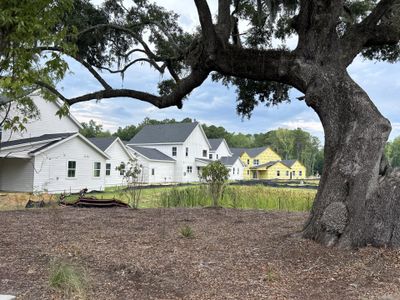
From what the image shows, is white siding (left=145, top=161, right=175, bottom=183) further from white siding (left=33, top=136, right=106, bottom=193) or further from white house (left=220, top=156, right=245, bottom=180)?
white siding (left=33, top=136, right=106, bottom=193)

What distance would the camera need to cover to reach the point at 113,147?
→ 2967cm

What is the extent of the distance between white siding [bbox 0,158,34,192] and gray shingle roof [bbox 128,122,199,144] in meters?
18.6

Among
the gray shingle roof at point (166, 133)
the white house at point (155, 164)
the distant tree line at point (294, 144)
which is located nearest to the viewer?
the white house at point (155, 164)

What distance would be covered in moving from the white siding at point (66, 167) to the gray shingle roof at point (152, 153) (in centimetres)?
1019

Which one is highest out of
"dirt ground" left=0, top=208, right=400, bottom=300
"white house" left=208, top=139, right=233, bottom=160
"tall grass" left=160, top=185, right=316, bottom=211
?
"white house" left=208, top=139, right=233, bottom=160

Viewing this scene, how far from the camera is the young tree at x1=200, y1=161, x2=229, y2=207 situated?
10.2 metres

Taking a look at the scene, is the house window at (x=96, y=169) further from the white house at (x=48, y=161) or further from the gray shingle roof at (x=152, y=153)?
the gray shingle roof at (x=152, y=153)

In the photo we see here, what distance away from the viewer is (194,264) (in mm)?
4148

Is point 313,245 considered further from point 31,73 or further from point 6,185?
point 6,185

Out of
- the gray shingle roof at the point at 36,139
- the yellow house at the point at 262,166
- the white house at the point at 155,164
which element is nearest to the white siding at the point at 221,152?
the white house at the point at 155,164

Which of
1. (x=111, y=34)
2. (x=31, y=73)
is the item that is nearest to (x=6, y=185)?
(x=111, y=34)

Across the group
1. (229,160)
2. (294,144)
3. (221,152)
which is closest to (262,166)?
(229,160)

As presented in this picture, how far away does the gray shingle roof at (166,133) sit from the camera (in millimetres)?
38906

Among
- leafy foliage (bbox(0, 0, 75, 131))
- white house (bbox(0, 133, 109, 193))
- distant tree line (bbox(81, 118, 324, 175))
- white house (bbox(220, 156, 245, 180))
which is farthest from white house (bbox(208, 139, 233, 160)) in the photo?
leafy foliage (bbox(0, 0, 75, 131))
